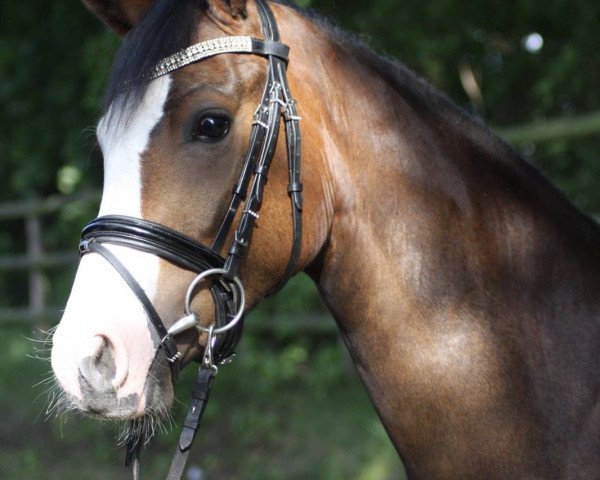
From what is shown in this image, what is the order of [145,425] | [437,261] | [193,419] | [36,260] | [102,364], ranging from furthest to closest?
[36,260] → [437,261] → [193,419] → [145,425] → [102,364]

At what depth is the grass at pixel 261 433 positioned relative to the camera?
4.89 metres

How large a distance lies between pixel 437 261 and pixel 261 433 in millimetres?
3774

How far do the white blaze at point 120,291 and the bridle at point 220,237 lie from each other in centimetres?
2

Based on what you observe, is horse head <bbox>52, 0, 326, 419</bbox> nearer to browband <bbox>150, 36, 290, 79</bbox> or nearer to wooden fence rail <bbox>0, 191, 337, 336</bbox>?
browband <bbox>150, 36, 290, 79</bbox>

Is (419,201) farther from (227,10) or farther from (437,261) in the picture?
(227,10)

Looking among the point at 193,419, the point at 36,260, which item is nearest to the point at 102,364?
the point at 193,419

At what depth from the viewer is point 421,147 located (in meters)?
2.12

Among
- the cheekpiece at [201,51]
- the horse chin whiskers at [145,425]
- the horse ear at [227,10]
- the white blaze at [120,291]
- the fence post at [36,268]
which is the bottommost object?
the horse chin whiskers at [145,425]

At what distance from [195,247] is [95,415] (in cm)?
45

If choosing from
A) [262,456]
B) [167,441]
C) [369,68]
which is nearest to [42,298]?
[167,441]

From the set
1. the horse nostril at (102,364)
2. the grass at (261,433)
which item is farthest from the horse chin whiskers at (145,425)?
the grass at (261,433)

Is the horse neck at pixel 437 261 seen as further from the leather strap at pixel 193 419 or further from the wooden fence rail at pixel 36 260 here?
the wooden fence rail at pixel 36 260

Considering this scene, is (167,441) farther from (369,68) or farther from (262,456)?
(369,68)

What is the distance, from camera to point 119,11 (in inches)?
82.9
